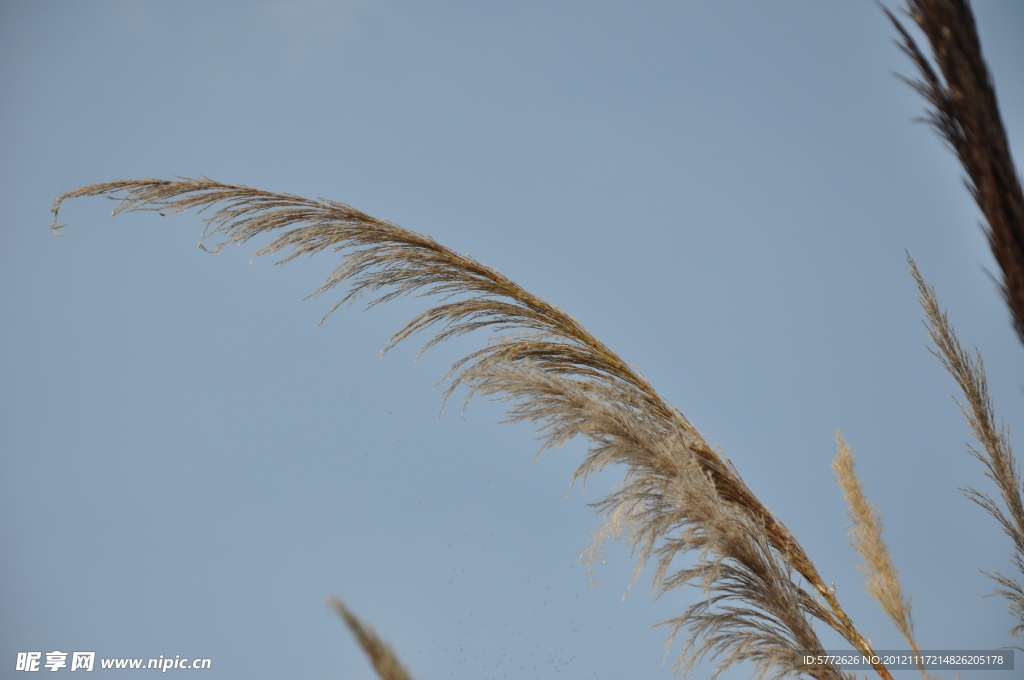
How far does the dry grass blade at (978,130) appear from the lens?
52.2 inches

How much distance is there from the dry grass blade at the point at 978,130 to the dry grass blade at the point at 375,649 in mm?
1228

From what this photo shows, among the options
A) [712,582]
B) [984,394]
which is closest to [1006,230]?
[712,582]

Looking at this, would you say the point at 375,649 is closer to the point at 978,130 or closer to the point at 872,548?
the point at 978,130

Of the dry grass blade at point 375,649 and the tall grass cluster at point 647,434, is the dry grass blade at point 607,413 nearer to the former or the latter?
the tall grass cluster at point 647,434

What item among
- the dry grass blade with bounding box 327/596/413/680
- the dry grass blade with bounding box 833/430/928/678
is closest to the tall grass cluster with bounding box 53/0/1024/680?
the dry grass blade with bounding box 833/430/928/678

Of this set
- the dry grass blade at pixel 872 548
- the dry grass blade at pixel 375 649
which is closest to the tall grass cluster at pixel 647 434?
the dry grass blade at pixel 872 548

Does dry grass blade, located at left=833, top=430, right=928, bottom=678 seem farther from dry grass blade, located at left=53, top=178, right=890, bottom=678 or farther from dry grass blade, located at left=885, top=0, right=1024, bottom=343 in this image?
dry grass blade, located at left=885, top=0, right=1024, bottom=343

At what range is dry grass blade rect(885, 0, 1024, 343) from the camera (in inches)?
52.2

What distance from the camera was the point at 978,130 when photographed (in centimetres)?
133

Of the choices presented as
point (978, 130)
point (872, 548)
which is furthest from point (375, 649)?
point (872, 548)

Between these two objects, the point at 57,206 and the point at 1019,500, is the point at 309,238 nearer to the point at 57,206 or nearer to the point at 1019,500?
the point at 57,206

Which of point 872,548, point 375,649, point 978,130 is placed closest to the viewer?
point 375,649

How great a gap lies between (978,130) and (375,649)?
1329 millimetres

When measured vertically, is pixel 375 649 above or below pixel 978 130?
below
